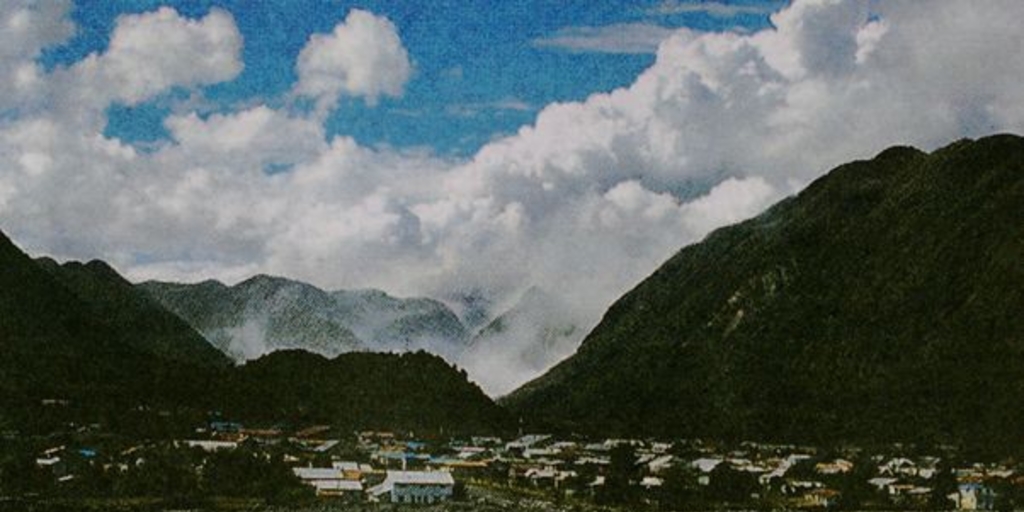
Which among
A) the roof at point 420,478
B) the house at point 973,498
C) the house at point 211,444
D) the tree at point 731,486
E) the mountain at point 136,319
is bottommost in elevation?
the house at point 973,498

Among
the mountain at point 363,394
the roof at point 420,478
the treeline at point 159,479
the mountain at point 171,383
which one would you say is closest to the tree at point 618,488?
the roof at point 420,478

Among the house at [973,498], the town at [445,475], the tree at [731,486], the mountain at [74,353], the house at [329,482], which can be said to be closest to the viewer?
the town at [445,475]

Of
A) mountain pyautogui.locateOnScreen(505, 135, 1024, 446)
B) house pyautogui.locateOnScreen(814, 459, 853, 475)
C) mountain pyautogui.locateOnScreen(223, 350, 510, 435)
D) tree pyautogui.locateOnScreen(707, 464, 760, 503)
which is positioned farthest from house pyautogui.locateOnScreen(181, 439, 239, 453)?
mountain pyautogui.locateOnScreen(505, 135, 1024, 446)

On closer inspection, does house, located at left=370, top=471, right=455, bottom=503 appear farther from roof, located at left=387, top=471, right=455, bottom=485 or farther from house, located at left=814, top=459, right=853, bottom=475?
house, located at left=814, top=459, right=853, bottom=475

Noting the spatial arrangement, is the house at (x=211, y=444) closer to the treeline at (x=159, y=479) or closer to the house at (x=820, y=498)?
the treeline at (x=159, y=479)

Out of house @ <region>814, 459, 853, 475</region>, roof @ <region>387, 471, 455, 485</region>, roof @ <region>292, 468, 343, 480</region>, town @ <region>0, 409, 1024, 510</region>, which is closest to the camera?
town @ <region>0, 409, 1024, 510</region>

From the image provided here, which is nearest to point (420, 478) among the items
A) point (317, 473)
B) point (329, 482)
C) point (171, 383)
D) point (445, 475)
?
point (445, 475)

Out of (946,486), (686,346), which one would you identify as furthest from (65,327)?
(946,486)
